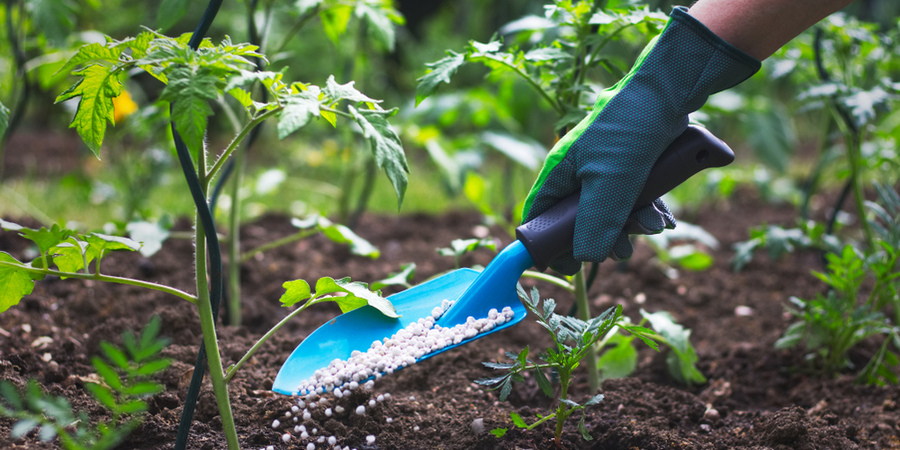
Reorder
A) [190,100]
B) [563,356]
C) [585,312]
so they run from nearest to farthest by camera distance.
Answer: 1. [190,100]
2. [563,356]
3. [585,312]

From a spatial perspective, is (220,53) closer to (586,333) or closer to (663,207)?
(586,333)

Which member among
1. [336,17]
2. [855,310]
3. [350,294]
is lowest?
[855,310]

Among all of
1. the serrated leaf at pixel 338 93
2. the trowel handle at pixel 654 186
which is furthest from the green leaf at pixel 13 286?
the trowel handle at pixel 654 186

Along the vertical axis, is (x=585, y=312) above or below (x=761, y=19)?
below

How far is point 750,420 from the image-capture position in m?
1.37

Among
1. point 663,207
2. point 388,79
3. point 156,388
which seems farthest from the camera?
point 388,79

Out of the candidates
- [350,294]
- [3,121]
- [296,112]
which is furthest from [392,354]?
[3,121]

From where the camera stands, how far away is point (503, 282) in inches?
48.7

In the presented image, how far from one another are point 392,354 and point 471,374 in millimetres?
397

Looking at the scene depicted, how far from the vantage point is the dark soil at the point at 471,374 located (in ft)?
3.99

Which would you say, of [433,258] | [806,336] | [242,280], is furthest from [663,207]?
[242,280]

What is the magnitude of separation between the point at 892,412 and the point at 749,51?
911 millimetres

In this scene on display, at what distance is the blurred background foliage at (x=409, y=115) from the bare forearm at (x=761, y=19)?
22cm

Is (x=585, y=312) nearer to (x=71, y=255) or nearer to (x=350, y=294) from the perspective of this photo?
(x=350, y=294)
